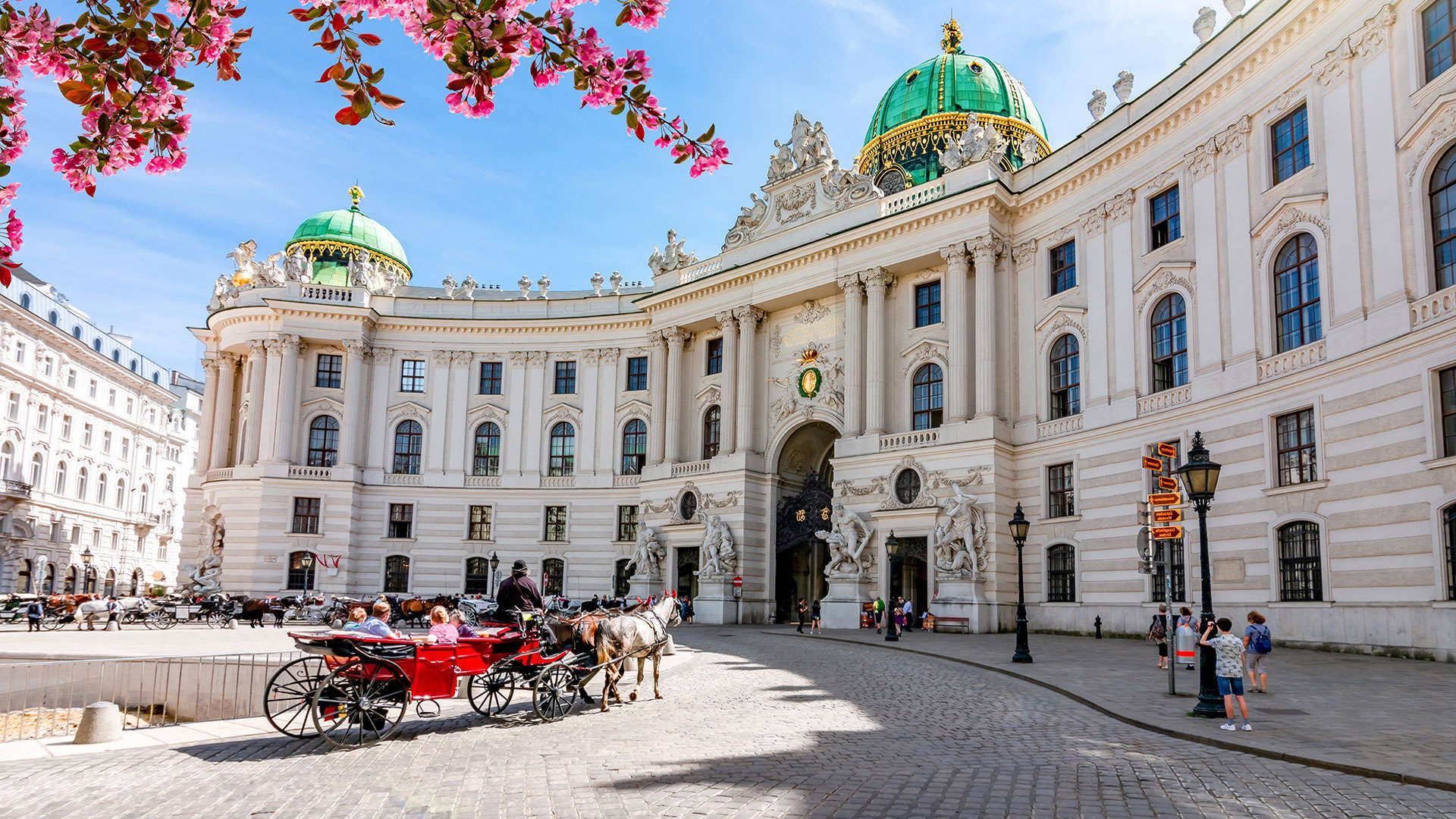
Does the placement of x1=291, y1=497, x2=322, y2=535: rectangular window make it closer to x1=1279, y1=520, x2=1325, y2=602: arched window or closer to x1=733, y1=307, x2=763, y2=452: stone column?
x1=733, y1=307, x2=763, y2=452: stone column

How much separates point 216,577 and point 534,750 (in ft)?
151

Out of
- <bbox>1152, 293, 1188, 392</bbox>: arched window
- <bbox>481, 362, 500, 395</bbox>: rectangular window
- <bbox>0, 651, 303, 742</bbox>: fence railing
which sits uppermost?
<bbox>481, 362, 500, 395</bbox>: rectangular window

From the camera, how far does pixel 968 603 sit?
3412cm

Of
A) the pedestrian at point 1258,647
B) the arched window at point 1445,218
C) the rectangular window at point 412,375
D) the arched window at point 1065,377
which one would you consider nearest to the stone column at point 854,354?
the arched window at point 1065,377

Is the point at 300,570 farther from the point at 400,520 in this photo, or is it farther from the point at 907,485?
the point at 907,485

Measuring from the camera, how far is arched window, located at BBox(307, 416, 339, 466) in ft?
174

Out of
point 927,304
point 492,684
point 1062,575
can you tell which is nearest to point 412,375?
point 927,304

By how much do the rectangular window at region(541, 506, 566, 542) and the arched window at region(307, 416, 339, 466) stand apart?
462 inches

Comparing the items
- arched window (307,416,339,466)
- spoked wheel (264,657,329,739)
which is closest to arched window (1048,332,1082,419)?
spoked wheel (264,657,329,739)

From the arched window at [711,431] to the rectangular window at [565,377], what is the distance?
9.38 meters

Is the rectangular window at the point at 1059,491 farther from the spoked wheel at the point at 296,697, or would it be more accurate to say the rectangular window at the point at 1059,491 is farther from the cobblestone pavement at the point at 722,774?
the spoked wheel at the point at 296,697

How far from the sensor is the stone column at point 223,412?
54531mm

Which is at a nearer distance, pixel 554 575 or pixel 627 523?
pixel 627 523

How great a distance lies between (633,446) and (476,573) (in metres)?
10.6
